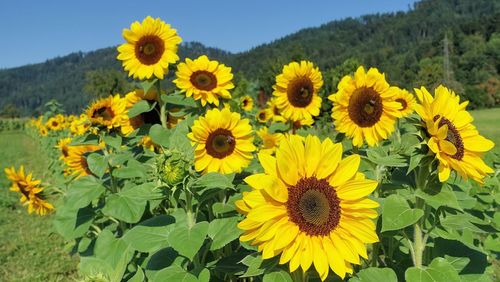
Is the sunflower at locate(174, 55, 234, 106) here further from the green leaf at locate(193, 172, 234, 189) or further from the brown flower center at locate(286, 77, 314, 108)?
the green leaf at locate(193, 172, 234, 189)

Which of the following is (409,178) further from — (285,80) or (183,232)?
(285,80)

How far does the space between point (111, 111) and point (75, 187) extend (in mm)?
510

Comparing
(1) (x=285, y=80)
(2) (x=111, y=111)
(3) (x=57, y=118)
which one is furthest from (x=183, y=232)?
(3) (x=57, y=118)

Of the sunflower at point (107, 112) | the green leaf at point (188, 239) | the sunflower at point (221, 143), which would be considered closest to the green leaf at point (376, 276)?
the green leaf at point (188, 239)

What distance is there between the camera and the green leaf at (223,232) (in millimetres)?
1642

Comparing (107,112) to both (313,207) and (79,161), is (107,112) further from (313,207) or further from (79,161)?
(313,207)

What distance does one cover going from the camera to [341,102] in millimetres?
2590

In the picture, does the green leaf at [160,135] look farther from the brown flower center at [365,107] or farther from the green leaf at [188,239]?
the brown flower center at [365,107]

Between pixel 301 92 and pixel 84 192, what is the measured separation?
1.75 metres

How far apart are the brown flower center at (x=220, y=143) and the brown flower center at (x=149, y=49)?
918 millimetres

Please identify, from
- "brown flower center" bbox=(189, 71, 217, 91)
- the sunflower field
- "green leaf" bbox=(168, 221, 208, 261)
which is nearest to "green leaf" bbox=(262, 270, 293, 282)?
the sunflower field

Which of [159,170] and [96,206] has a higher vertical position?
[159,170]

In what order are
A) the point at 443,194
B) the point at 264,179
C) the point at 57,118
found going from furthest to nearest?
the point at 57,118
the point at 443,194
the point at 264,179

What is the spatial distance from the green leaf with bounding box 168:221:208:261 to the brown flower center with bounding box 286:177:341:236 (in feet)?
1.42
